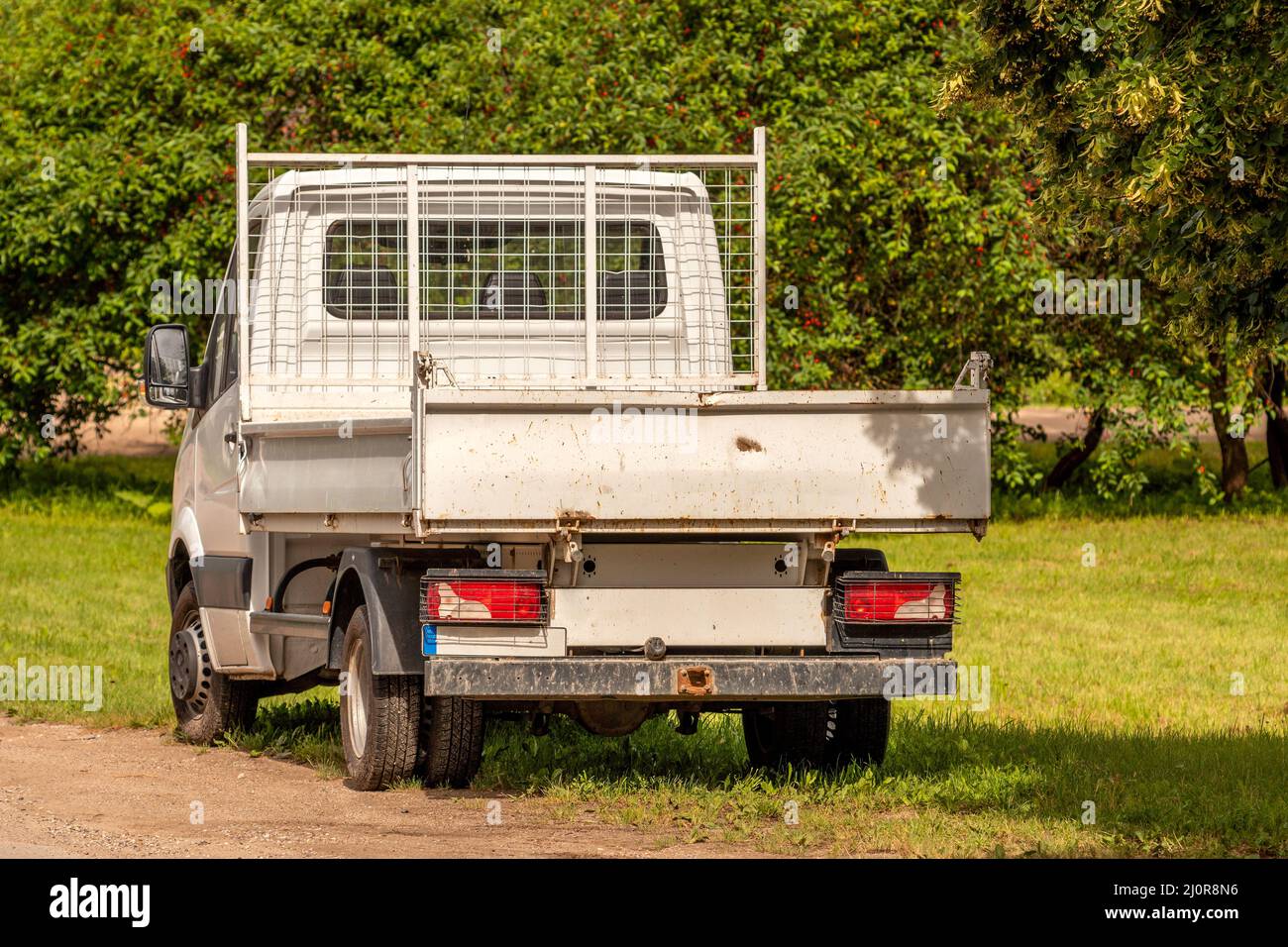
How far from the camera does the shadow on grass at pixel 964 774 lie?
7.87 meters

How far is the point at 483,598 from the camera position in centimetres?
754

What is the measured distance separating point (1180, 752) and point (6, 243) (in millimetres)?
16341

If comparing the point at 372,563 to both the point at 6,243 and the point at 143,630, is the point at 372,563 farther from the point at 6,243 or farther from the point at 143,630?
the point at 6,243

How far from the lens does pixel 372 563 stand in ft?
26.7

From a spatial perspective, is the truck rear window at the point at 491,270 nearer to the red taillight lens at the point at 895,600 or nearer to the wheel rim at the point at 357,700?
the wheel rim at the point at 357,700

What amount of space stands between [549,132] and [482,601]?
14.0m

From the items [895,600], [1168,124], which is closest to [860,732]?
[895,600]

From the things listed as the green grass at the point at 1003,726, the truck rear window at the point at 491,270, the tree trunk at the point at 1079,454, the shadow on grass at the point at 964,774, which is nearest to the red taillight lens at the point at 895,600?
the green grass at the point at 1003,726

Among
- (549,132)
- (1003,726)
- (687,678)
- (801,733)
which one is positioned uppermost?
(549,132)

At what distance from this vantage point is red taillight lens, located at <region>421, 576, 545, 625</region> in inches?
297

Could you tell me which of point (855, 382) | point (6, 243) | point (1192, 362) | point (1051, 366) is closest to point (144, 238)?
point (6, 243)

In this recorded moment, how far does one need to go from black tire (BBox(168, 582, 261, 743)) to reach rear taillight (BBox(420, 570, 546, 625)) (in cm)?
287

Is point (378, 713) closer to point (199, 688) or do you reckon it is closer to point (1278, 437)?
point (199, 688)

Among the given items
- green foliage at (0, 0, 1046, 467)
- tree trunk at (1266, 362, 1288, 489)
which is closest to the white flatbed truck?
green foliage at (0, 0, 1046, 467)
